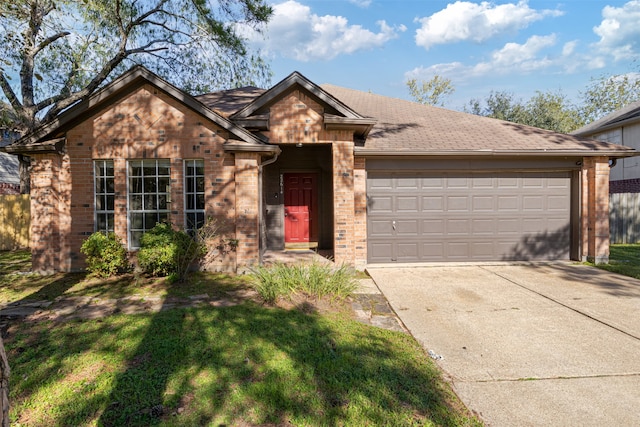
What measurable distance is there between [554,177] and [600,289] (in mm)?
3645

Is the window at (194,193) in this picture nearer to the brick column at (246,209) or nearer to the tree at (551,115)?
the brick column at (246,209)

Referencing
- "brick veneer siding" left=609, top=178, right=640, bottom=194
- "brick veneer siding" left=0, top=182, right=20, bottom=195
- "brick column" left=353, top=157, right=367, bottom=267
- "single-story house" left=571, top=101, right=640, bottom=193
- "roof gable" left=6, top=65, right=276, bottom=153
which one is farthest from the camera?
"brick veneer siding" left=0, top=182, right=20, bottom=195

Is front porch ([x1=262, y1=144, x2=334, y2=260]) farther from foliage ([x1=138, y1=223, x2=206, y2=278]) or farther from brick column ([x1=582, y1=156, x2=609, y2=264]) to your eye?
brick column ([x1=582, y1=156, x2=609, y2=264])

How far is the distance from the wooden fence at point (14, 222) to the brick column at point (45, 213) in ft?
19.7

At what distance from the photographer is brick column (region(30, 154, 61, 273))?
310 inches

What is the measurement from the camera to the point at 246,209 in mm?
8000

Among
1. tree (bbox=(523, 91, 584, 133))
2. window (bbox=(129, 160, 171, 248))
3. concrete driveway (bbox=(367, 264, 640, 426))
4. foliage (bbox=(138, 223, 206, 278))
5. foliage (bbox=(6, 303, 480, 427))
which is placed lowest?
concrete driveway (bbox=(367, 264, 640, 426))

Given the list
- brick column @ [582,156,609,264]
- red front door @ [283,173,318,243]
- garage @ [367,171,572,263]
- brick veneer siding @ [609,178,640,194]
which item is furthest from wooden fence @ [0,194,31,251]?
brick veneer siding @ [609,178,640,194]

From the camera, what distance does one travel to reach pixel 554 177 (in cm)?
932

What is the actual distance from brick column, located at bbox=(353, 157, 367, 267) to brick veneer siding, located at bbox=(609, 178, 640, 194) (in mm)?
14378

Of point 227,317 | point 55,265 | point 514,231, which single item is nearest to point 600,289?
point 514,231

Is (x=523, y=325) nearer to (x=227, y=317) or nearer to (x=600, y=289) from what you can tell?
(x=600, y=289)

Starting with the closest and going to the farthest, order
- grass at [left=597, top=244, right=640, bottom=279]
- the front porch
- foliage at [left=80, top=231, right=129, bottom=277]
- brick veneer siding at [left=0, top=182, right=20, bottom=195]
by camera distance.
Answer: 1. foliage at [left=80, top=231, right=129, bottom=277]
2. grass at [left=597, top=244, right=640, bottom=279]
3. the front porch
4. brick veneer siding at [left=0, top=182, right=20, bottom=195]

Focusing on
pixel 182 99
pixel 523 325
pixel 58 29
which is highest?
pixel 58 29
